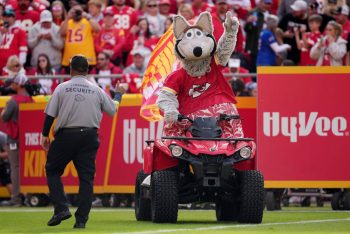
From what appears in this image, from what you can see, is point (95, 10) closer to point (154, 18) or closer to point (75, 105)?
point (154, 18)

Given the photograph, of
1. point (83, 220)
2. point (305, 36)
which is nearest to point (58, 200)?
point (83, 220)

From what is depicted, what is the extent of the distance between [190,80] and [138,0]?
41.2ft

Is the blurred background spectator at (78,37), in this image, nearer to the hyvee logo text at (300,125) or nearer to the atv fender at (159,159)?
the hyvee logo text at (300,125)

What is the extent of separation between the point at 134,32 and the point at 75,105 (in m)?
11.6

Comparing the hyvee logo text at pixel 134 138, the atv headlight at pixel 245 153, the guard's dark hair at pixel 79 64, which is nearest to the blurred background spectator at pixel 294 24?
the hyvee logo text at pixel 134 138

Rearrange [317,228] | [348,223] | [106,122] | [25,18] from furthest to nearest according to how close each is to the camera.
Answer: [25,18]
[106,122]
[348,223]
[317,228]

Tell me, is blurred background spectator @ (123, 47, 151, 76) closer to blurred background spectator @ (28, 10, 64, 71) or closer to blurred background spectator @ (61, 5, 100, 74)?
blurred background spectator @ (61, 5, 100, 74)

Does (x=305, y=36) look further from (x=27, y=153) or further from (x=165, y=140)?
(x=165, y=140)

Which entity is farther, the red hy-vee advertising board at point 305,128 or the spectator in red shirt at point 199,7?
the spectator in red shirt at point 199,7

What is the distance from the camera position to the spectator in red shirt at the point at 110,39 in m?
27.2

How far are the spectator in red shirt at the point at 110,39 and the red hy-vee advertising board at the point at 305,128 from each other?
24.5ft

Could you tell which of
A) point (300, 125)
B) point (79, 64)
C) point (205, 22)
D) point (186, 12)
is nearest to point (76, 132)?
point (79, 64)

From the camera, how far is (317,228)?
50.5 ft

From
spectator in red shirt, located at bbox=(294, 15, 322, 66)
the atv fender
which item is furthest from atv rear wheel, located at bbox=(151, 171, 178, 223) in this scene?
spectator in red shirt, located at bbox=(294, 15, 322, 66)
